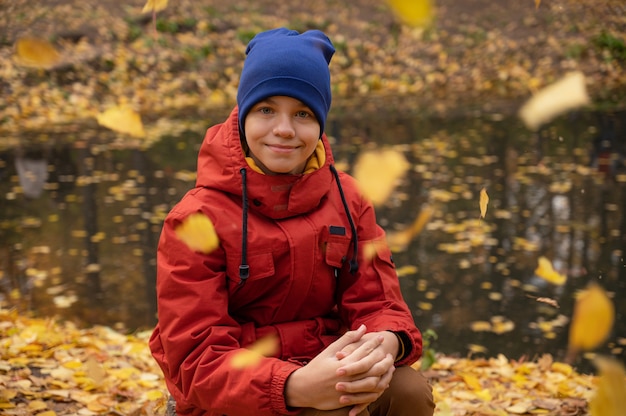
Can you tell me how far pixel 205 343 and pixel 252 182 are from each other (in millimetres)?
465

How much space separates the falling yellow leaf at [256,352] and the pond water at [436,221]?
4.21 ft

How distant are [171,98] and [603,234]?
711cm

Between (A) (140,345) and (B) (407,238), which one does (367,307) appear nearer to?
(A) (140,345)

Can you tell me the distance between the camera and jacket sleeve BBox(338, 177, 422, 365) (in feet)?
7.07

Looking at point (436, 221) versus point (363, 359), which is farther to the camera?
point (436, 221)

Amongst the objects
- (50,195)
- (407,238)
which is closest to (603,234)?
(407,238)

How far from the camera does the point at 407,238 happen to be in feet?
18.2

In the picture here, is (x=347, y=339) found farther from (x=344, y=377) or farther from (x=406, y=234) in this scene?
(x=406, y=234)

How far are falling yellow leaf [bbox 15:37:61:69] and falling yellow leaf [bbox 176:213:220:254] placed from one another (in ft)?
29.7

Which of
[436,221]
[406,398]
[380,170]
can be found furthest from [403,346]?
[380,170]

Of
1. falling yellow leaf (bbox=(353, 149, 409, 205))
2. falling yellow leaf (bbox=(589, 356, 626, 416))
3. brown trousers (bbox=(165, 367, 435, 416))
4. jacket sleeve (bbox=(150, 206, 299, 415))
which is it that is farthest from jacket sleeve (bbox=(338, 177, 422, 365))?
falling yellow leaf (bbox=(353, 149, 409, 205))

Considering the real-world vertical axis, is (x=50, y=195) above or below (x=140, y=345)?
above

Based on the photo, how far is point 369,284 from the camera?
2.20 metres

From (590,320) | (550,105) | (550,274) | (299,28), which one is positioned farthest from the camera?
(299,28)
